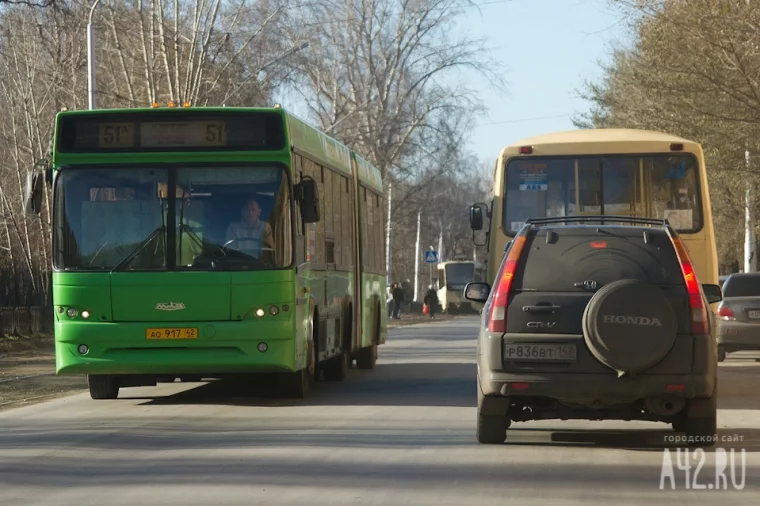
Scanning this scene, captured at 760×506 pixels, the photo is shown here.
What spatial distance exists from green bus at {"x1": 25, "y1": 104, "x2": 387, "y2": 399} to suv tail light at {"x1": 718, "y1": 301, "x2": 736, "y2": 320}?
10958 mm

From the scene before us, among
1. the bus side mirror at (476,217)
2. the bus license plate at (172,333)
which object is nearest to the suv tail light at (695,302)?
the bus license plate at (172,333)

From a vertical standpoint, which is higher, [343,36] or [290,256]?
[343,36]

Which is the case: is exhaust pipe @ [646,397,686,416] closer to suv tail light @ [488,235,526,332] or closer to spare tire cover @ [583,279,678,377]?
spare tire cover @ [583,279,678,377]

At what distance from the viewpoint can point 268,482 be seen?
959cm

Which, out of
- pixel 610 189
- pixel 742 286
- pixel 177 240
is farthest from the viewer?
pixel 742 286

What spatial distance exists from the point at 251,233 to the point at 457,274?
206ft

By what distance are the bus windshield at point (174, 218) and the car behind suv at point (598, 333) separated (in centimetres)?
427

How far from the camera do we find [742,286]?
26156 millimetres

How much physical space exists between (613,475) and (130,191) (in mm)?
7186

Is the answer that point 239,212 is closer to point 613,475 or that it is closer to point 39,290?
point 613,475

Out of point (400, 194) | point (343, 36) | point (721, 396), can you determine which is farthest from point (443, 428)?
point (400, 194)

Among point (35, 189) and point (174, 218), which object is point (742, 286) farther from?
point (35, 189)

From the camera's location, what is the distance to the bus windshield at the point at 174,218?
15180 millimetres

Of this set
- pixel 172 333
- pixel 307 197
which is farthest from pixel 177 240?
pixel 307 197
